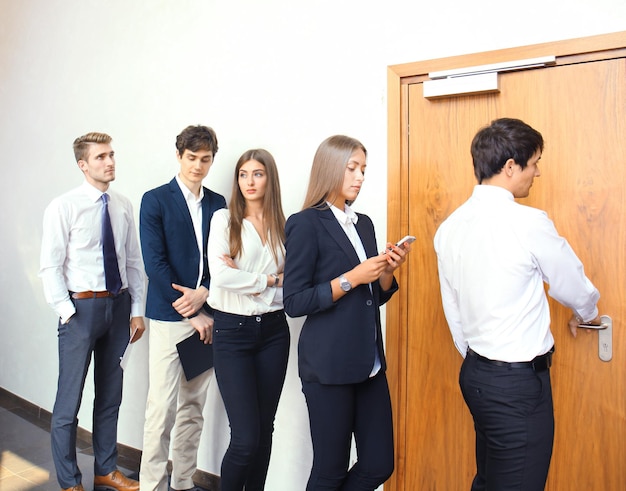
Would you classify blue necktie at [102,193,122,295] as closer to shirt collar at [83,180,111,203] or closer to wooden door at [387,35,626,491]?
shirt collar at [83,180,111,203]

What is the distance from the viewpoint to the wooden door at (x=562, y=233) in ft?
6.98

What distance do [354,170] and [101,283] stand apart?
1.67 m

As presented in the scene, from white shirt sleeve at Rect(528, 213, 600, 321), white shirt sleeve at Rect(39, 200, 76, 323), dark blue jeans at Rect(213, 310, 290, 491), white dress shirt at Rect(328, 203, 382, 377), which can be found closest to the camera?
white shirt sleeve at Rect(528, 213, 600, 321)

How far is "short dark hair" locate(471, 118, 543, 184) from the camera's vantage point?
5.78 ft

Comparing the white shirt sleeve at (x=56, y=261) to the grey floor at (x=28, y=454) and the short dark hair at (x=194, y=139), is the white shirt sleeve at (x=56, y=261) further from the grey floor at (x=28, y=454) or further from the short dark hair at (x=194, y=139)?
the grey floor at (x=28, y=454)

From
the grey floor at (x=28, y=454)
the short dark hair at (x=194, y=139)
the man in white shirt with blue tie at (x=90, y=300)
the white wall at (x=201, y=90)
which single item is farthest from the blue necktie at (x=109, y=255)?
the grey floor at (x=28, y=454)

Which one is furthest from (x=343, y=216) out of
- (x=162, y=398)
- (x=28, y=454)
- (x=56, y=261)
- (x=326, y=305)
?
(x=28, y=454)

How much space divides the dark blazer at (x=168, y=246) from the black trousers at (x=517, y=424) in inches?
60.3

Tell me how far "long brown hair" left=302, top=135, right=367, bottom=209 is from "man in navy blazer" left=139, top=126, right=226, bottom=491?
2.90 ft

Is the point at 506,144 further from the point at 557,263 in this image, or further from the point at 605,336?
the point at 605,336

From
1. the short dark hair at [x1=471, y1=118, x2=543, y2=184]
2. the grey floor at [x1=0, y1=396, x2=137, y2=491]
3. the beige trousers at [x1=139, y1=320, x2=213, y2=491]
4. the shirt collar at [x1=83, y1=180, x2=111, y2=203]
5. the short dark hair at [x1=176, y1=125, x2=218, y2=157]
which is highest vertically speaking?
the short dark hair at [x1=176, y1=125, x2=218, y2=157]

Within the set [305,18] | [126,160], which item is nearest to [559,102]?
[305,18]

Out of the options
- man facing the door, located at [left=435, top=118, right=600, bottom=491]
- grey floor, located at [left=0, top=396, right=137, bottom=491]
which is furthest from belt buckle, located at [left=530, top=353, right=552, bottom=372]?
grey floor, located at [left=0, top=396, right=137, bottom=491]

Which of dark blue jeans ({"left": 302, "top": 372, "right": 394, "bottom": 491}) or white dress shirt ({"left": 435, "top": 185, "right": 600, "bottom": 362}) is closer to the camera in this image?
white dress shirt ({"left": 435, "top": 185, "right": 600, "bottom": 362})
